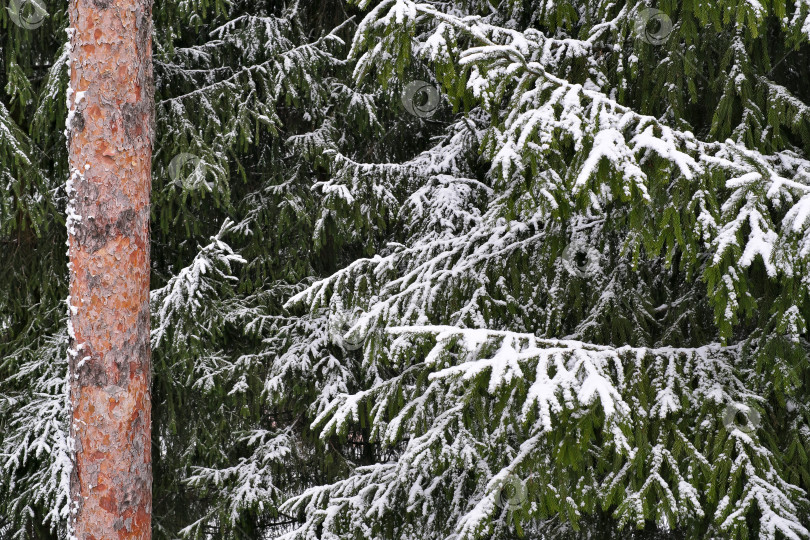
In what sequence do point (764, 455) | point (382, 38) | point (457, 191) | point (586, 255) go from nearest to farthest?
point (764, 455) → point (382, 38) → point (586, 255) → point (457, 191)

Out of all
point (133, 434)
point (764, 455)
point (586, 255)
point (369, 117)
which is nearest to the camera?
point (764, 455)

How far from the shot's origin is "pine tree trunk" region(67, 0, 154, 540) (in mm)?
3492

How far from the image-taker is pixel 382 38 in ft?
10.5

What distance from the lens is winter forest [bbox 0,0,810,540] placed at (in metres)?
2.88

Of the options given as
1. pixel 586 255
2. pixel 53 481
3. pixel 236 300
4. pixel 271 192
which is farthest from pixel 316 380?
pixel 586 255

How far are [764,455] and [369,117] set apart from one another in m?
3.89

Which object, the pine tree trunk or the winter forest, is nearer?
the winter forest

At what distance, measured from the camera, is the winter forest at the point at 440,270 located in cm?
288

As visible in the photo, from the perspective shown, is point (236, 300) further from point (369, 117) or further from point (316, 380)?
point (369, 117)

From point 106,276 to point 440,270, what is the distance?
185 centimetres

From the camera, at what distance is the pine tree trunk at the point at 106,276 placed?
3.49 m

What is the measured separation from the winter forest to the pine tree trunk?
0.8 inches

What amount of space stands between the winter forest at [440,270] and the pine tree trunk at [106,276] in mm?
19

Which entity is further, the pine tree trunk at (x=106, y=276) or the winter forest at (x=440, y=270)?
the pine tree trunk at (x=106, y=276)
